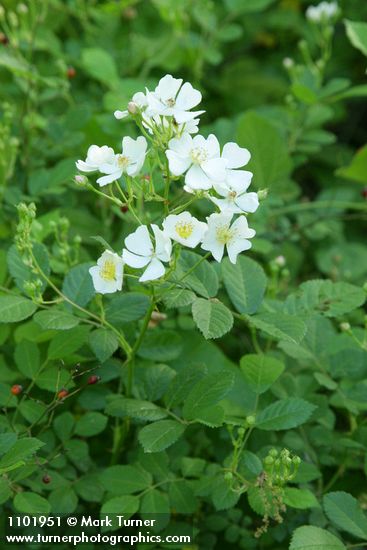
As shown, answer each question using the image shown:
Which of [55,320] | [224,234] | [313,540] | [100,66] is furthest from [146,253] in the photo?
[100,66]

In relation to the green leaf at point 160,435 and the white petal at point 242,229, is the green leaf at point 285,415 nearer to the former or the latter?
the green leaf at point 160,435

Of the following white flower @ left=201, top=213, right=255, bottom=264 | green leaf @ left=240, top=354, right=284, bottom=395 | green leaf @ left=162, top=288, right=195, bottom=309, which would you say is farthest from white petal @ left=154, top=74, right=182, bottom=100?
green leaf @ left=240, top=354, right=284, bottom=395

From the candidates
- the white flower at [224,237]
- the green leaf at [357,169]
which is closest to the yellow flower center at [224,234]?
the white flower at [224,237]

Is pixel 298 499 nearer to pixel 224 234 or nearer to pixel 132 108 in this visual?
pixel 224 234

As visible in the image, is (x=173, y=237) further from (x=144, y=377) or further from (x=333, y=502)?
(x=333, y=502)

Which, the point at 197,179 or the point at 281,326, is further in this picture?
the point at 281,326
